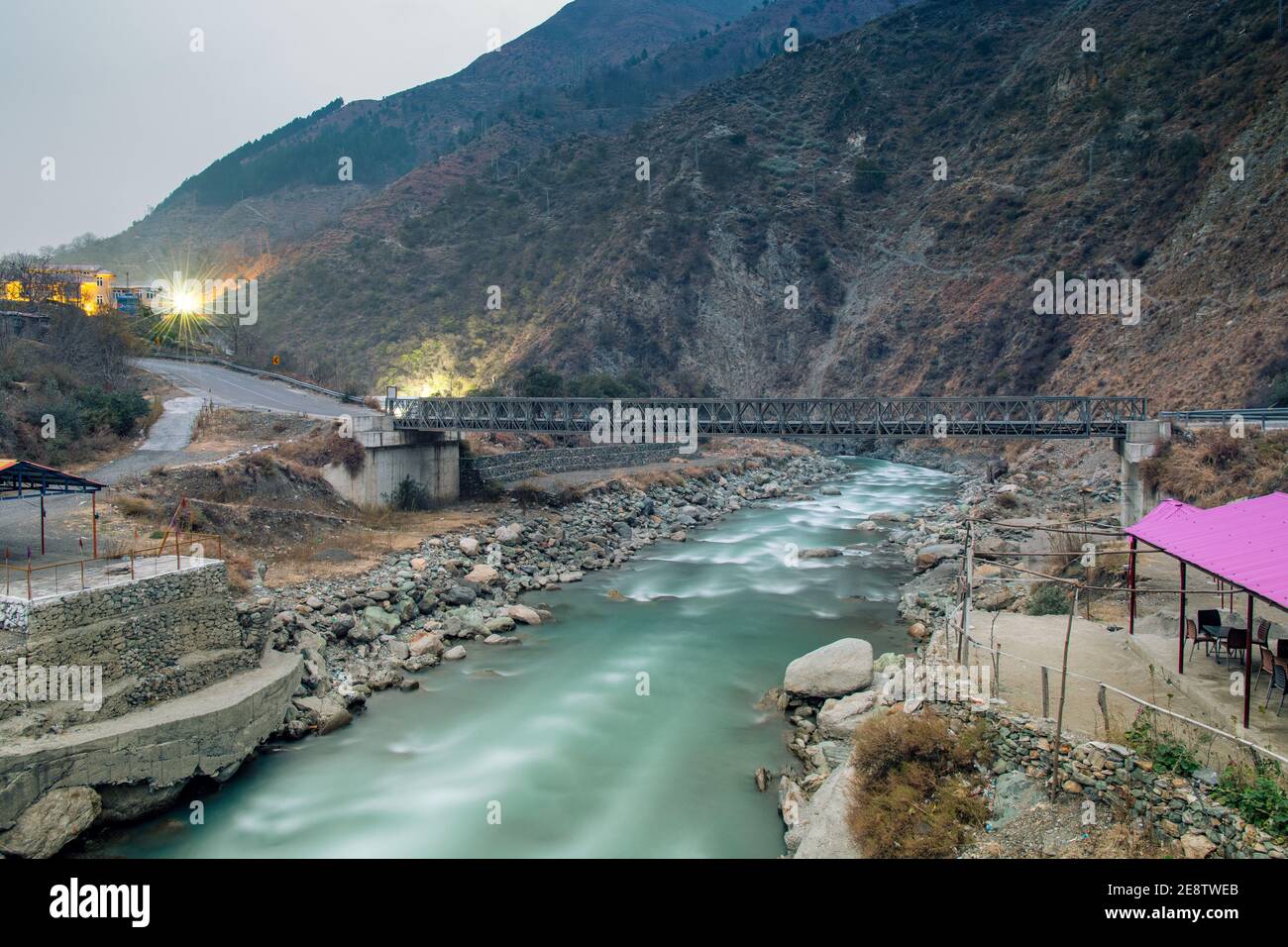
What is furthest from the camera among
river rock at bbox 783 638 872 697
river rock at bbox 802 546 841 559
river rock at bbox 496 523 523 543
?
river rock at bbox 802 546 841 559

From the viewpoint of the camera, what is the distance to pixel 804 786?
13586mm

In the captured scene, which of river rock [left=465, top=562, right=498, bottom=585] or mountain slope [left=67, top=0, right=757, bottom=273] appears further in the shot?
mountain slope [left=67, top=0, right=757, bottom=273]

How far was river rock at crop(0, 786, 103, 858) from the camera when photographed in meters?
11.9

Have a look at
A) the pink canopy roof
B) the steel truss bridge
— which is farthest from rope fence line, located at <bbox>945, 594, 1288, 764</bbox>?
the steel truss bridge

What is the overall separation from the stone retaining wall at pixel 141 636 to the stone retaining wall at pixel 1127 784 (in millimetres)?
14129

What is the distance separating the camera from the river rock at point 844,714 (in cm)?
1488

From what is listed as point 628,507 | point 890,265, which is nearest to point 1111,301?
point 890,265

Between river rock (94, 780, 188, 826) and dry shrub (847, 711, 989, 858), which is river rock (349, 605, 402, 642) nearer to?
river rock (94, 780, 188, 826)

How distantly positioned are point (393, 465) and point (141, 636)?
72.3ft

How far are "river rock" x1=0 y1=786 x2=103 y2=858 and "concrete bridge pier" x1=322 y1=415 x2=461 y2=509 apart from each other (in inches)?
862

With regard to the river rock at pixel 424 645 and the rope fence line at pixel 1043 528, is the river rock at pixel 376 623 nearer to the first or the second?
the river rock at pixel 424 645

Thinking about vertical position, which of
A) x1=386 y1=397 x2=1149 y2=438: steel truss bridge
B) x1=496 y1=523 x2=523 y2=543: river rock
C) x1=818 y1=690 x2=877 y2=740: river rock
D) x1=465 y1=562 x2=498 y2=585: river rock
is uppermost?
x1=386 y1=397 x2=1149 y2=438: steel truss bridge

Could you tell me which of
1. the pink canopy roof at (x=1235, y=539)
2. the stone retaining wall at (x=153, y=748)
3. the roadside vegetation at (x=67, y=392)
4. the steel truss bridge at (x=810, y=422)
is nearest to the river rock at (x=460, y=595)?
the stone retaining wall at (x=153, y=748)

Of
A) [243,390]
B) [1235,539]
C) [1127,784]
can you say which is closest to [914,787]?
[1127,784]
